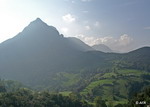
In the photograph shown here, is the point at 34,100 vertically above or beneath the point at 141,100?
beneath

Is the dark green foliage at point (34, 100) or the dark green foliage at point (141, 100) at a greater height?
the dark green foliage at point (141, 100)

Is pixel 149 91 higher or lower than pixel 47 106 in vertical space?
higher

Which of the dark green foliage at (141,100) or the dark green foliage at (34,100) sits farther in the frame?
the dark green foliage at (34,100)

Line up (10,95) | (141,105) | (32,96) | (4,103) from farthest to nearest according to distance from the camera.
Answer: (32,96), (10,95), (4,103), (141,105)

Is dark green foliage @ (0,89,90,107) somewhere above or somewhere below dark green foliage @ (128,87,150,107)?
below

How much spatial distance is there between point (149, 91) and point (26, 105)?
78722 mm

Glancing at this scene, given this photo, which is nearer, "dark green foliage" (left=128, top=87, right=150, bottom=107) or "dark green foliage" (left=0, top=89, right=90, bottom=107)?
"dark green foliage" (left=128, top=87, right=150, bottom=107)

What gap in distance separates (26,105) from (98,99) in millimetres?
56983

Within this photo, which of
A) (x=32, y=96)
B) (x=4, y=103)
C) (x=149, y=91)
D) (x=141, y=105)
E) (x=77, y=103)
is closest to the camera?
(x=141, y=105)

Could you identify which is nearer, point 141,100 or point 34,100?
point 141,100

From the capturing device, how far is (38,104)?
17075 cm

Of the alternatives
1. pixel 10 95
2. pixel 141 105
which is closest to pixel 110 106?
pixel 10 95

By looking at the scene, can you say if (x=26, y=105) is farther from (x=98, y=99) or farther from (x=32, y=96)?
(x=98, y=99)

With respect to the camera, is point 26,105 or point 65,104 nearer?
point 26,105
